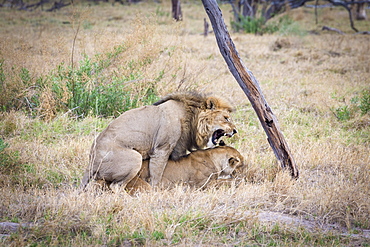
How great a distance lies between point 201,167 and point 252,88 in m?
1.18

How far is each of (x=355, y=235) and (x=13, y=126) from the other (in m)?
5.31

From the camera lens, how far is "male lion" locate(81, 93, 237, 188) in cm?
494

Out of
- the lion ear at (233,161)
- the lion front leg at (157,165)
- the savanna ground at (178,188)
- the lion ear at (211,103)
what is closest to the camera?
the savanna ground at (178,188)

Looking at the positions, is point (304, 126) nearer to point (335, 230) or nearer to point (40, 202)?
point (335, 230)

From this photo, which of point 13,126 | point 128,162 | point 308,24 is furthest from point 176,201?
point 308,24

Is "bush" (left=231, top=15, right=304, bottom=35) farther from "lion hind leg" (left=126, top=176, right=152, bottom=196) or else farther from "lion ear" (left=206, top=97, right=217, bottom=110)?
"lion hind leg" (left=126, top=176, right=152, bottom=196)

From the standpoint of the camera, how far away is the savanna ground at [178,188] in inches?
159

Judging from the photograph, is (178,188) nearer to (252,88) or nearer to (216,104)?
(216,104)

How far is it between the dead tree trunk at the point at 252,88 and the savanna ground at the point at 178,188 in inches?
12.3

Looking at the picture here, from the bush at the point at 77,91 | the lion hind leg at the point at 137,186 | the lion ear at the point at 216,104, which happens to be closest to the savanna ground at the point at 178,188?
the bush at the point at 77,91

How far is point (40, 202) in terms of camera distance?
4414mm

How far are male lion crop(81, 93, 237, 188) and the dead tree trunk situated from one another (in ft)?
1.19

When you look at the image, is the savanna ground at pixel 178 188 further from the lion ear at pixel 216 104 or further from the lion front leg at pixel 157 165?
the lion ear at pixel 216 104

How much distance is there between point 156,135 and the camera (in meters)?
5.20
